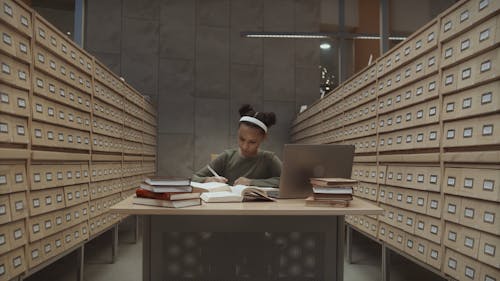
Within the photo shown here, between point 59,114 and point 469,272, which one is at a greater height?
point 59,114

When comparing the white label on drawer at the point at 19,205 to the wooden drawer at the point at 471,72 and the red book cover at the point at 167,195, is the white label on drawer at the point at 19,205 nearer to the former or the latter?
the red book cover at the point at 167,195

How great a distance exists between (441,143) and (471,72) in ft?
1.38

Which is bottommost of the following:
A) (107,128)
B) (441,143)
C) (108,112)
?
(441,143)

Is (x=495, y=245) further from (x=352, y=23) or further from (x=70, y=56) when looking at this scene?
(x=352, y=23)

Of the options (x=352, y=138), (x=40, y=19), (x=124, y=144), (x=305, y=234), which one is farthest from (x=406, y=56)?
(x=124, y=144)

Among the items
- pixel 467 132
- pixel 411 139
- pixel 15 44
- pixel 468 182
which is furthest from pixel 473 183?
pixel 15 44

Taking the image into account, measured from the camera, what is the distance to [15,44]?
183 centimetres

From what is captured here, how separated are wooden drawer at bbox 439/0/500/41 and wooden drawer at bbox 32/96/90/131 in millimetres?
2315

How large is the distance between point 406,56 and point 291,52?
4.35m

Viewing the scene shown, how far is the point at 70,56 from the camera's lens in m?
2.50

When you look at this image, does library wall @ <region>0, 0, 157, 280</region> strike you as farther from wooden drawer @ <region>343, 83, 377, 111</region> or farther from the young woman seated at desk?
wooden drawer @ <region>343, 83, 377, 111</region>

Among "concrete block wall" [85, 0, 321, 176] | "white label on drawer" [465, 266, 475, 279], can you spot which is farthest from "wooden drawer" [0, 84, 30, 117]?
"concrete block wall" [85, 0, 321, 176]

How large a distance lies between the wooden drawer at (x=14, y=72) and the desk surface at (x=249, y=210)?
94 cm

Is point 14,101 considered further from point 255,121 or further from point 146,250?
point 255,121
